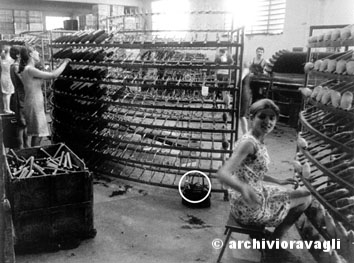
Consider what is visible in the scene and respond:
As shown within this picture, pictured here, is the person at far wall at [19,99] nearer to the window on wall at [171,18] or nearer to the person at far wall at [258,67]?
the person at far wall at [258,67]

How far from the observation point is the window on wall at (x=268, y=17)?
30.3 ft

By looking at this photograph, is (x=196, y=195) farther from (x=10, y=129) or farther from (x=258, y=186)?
(x=10, y=129)

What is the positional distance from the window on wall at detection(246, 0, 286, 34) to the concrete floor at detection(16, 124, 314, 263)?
710 cm

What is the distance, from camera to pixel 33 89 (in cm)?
378

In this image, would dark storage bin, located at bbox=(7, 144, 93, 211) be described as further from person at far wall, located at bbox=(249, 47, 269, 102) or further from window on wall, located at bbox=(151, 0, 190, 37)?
window on wall, located at bbox=(151, 0, 190, 37)

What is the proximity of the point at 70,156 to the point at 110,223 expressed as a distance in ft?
2.37

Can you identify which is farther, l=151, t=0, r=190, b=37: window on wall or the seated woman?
l=151, t=0, r=190, b=37: window on wall

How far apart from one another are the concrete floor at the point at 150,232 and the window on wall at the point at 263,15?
6.73m

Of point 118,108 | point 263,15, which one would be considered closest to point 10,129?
point 118,108

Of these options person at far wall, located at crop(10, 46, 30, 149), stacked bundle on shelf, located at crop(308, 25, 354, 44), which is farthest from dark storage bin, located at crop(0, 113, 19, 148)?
stacked bundle on shelf, located at crop(308, 25, 354, 44)

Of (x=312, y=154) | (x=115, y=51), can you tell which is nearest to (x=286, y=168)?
(x=312, y=154)

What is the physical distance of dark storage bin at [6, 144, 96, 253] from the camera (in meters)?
2.53

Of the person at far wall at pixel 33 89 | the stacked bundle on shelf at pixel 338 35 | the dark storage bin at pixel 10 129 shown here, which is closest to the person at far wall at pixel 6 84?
the dark storage bin at pixel 10 129

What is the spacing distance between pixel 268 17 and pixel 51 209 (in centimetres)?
880
